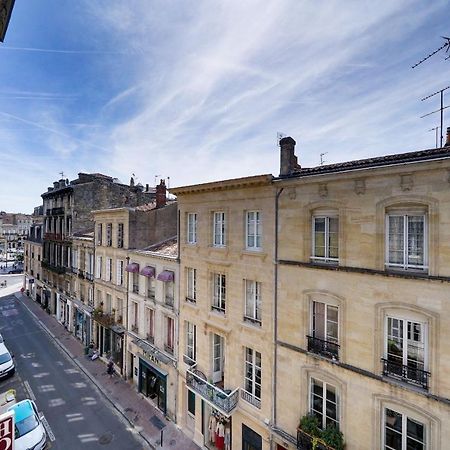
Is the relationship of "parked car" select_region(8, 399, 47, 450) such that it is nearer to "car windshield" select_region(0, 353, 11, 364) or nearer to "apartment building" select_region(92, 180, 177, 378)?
"apartment building" select_region(92, 180, 177, 378)

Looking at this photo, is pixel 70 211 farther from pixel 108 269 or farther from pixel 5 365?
pixel 5 365

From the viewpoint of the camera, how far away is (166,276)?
18594mm

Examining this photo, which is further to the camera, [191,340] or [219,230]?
[191,340]

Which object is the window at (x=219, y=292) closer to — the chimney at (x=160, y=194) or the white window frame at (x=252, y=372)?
the white window frame at (x=252, y=372)

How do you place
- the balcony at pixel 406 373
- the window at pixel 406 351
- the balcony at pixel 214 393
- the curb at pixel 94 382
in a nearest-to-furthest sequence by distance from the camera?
1. the balcony at pixel 406 373
2. the window at pixel 406 351
3. the balcony at pixel 214 393
4. the curb at pixel 94 382

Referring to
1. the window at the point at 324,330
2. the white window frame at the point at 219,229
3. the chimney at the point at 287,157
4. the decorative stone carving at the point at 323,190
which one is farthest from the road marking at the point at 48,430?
the decorative stone carving at the point at 323,190

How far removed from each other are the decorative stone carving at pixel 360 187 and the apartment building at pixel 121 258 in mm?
15685

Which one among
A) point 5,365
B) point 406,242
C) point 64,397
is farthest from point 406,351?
point 5,365

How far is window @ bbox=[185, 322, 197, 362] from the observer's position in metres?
17.1

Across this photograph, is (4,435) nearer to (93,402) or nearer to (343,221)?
(343,221)

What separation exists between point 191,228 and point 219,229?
2.47 meters

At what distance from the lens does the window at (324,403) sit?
11.2 m

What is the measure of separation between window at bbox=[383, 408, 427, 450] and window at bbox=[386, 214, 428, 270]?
4.79 meters

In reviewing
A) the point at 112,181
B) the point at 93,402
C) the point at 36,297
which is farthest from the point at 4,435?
the point at 36,297
